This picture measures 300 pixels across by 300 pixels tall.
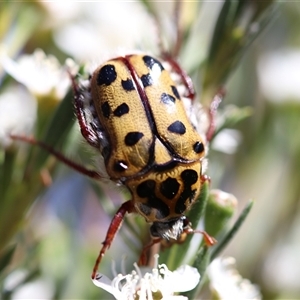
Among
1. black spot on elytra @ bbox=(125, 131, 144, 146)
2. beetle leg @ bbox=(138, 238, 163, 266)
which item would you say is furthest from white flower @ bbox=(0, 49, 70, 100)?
beetle leg @ bbox=(138, 238, 163, 266)

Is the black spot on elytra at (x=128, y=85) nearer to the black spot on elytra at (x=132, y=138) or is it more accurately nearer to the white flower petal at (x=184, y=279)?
the black spot on elytra at (x=132, y=138)

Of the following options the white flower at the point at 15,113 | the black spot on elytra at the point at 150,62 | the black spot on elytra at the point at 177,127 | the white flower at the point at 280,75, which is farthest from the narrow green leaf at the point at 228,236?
the white flower at the point at 280,75

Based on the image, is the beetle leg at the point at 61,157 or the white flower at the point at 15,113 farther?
the white flower at the point at 15,113

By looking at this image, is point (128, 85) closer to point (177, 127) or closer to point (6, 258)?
point (177, 127)

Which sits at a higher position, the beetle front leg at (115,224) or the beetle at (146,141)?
the beetle at (146,141)

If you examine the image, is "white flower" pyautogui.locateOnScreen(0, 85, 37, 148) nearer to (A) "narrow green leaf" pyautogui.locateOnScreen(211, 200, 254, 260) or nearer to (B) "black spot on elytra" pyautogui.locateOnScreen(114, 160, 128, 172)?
(B) "black spot on elytra" pyautogui.locateOnScreen(114, 160, 128, 172)

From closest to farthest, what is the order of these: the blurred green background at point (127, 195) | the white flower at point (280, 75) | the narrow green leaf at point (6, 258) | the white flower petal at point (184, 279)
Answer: the white flower petal at point (184, 279)
the narrow green leaf at point (6, 258)
the blurred green background at point (127, 195)
the white flower at point (280, 75)

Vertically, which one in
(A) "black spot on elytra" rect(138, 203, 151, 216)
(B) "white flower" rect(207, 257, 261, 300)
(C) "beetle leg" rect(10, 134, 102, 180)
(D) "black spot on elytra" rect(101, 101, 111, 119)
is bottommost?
(B) "white flower" rect(207, 257, 261, 300)
